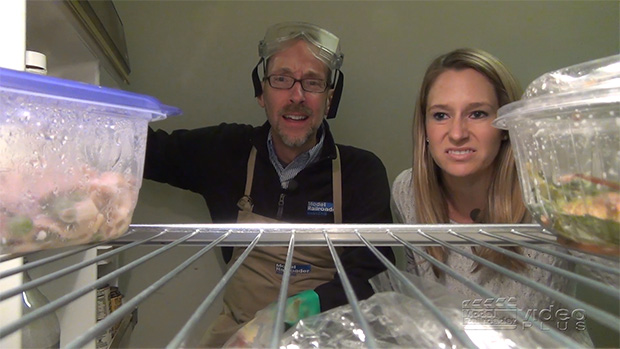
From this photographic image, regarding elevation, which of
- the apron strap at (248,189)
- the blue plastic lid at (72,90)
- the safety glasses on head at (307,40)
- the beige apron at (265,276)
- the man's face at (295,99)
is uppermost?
the safety glasses on head at (307,40)

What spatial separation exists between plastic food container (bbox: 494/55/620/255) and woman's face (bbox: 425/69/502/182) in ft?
1.39

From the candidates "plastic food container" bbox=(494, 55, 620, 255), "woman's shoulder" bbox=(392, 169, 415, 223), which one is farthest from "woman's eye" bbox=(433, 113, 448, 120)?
"plastic food container" bbox=(494, 55, 620, 255)

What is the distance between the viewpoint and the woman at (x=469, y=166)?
0.91m

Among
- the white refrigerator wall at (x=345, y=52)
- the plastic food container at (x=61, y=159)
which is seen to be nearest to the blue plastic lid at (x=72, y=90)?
the plastic food container at (x=61, y=159)

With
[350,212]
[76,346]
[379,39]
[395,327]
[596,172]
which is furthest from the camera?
[379,39]

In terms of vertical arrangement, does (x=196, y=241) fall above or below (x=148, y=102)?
below

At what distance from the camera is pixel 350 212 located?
3.88 feet

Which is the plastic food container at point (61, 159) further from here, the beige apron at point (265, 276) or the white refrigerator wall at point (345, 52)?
the white refrigerator wall at point (345, 52)

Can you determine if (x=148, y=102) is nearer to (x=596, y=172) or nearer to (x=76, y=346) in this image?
(x=76, y=346)

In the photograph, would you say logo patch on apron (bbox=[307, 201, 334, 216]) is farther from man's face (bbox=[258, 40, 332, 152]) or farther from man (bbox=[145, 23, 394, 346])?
man's face (bbox=[258, 40, 332, 152])

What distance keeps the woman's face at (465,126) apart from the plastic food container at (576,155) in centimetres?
42

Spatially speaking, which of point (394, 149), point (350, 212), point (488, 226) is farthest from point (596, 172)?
point (394, 149)

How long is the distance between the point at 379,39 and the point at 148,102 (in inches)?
41.2

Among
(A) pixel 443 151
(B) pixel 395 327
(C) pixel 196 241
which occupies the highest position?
(A) pixel 443 151
